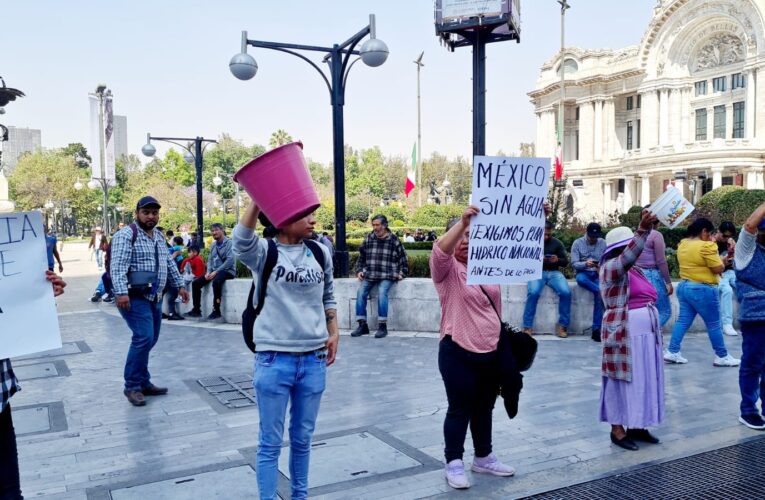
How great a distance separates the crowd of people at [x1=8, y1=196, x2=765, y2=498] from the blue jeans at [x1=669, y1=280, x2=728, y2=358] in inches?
0.6

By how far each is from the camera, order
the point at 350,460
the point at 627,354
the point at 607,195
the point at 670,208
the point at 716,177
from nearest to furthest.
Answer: the point at 670,208
the point at 350,460
the point at 627,354
the point at 716,177
the point at 607,195

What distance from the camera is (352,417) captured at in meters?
5.68

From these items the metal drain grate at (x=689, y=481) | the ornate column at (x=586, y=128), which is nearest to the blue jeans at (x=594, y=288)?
the metal drain grate at (x=689, y=481)

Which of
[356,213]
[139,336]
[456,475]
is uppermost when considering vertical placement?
[356,213]

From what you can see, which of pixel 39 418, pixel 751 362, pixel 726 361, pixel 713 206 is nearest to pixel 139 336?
pixel 39 418

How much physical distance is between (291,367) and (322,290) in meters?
0.47

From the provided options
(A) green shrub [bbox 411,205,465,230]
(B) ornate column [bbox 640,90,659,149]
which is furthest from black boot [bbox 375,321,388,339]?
(B) ornate column [bbox 640,90,659,149]

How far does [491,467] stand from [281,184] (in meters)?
2.43

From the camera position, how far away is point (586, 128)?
62.5m

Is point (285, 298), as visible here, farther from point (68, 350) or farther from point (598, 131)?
point (598, 131)

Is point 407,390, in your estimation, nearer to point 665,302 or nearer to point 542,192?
point 542,192

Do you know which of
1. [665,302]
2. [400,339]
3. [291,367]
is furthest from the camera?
[400,339]

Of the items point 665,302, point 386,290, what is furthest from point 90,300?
point 665,302

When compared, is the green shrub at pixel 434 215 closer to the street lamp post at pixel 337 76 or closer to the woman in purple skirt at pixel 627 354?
the street lamp post at pixel 337 76
